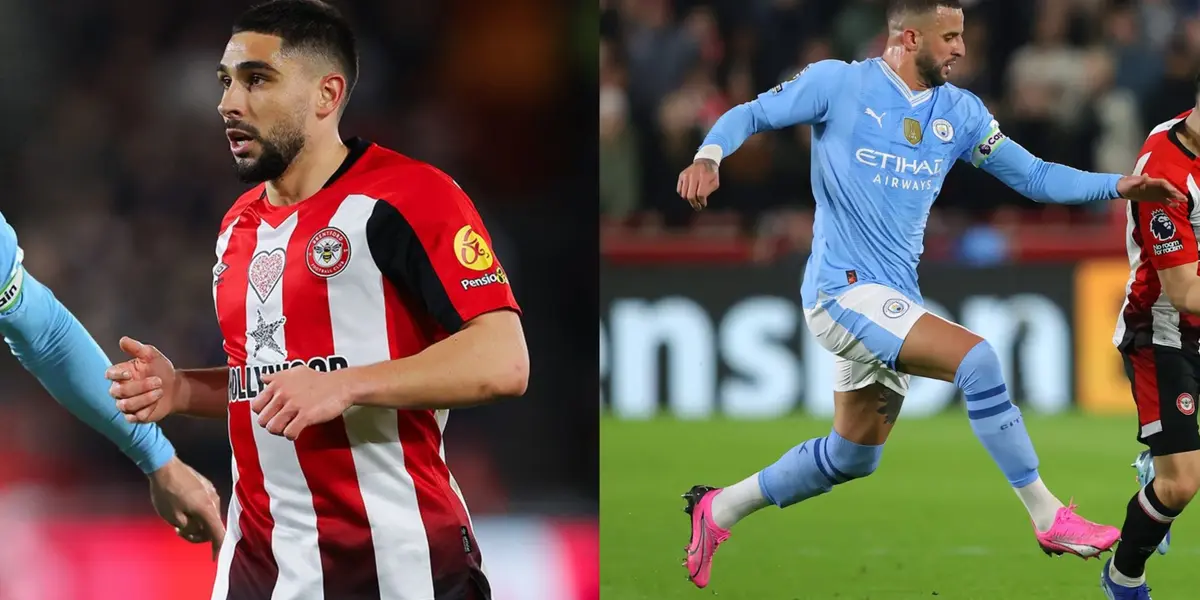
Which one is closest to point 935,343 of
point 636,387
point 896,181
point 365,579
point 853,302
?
point 853,302

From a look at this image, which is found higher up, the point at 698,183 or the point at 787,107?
the point at 787,107

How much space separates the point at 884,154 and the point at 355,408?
9.08 ft

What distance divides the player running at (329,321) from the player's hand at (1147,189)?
254cm

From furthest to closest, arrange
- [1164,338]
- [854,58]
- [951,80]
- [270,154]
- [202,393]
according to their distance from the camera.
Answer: [854,58] < [951,80] < [1164,338] < [202,393] < [270,154]

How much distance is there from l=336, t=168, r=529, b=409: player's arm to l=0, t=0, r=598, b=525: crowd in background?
9.67 feet

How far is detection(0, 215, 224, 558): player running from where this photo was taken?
320 centimetres

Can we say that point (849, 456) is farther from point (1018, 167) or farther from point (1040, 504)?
point (1018, 167)

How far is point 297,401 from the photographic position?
1.99m

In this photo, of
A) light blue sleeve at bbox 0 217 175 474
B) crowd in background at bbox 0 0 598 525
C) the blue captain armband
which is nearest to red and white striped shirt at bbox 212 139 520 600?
light blue sleeve at bbox 0 217 175 474

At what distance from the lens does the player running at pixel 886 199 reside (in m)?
4.46

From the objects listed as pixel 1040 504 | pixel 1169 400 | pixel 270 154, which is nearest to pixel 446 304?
pixel 270 154

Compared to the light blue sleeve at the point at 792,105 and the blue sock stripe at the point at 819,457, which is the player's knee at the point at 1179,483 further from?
the light blue sleeve at the point at 792,105

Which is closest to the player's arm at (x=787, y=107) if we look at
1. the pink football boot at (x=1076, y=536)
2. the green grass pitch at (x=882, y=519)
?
the pink football boot at (x=1076, y=536)

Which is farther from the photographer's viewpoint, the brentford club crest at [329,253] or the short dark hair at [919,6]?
the short dark hair at [919,6]
